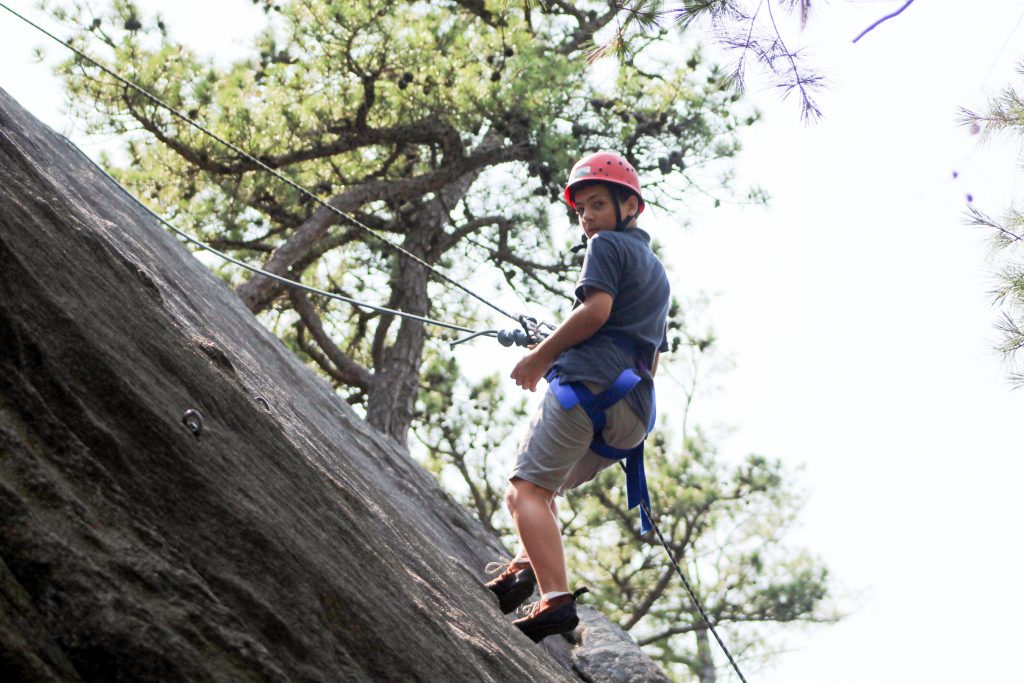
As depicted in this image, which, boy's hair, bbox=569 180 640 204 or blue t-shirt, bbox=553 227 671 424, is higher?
boy's hair, bbox=569 180 640 204

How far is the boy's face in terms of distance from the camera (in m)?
3.55

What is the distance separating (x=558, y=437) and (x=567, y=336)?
1.00 feet

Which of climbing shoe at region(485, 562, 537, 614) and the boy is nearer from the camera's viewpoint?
the boy

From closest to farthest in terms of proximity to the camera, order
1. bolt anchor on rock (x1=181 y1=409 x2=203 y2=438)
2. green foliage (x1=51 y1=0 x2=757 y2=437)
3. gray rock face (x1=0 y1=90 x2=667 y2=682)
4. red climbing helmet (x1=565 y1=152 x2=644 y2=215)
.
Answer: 1. gray rock face (x1=0 y1=90 x2=667 y2=682)
2. bolt anchor on rock (x1=181 y1=409 x2=203 y2=438)
3. red climbing helmet (x1=565 y1=152 x2=644 y2=215)
4. green foliage (x1=51 y1=0 x2=757 y2=437)

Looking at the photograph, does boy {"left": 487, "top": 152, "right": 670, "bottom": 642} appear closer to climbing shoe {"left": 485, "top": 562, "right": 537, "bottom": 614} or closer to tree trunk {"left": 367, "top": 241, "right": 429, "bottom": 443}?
climbing shoe {"left": 485, "top": 562, "right": 537, "bottom": 614}

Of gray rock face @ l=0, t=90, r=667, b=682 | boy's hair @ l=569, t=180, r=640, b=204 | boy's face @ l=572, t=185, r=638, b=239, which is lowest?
gray rock face @ l=0, t=90, r=667, b=682

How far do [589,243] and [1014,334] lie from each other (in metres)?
2.55

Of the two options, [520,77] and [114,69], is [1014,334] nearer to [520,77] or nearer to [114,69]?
[520,77]

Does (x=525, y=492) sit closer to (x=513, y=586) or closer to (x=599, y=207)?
(x=513, y=586)

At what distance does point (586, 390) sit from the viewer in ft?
10.5

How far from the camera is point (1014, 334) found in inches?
Result: 193

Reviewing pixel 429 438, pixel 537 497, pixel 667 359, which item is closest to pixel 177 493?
pixel 537 497

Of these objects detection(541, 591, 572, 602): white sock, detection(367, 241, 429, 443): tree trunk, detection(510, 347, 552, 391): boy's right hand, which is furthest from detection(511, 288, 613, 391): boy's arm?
detection(367, 241, 429, 443): tree trunk

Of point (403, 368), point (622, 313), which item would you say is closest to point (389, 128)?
point (403, 368)
